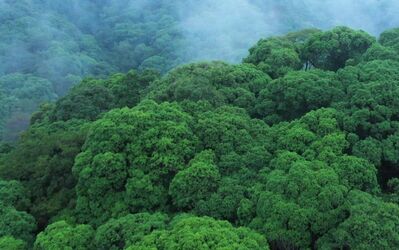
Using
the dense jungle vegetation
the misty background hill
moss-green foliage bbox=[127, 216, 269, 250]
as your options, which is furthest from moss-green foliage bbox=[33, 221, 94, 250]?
the misty background hill

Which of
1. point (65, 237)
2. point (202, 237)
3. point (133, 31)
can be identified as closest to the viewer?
point (202, 237)

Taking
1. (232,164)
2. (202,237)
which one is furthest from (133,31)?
(202,237)

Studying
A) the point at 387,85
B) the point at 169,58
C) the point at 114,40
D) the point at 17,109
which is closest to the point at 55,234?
the point at 387,85

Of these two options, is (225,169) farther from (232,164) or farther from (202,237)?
(202,237)

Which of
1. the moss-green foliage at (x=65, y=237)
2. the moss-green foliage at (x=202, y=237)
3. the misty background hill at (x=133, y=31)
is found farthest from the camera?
the misty background hill at (x=133, y=31)

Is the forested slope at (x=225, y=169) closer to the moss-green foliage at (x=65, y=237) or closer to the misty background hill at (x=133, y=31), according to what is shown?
the moss-green foliage at (x=65, y=237)

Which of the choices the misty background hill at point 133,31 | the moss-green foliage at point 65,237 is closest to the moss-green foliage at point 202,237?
the moss-green foliage at point 65,237
